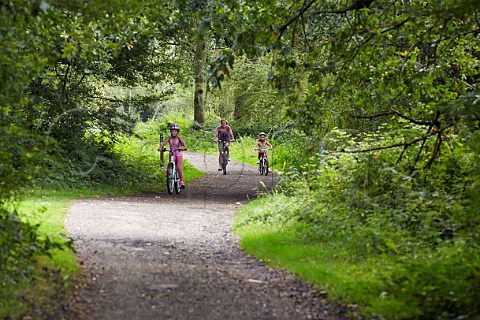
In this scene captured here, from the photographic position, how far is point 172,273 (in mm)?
9195

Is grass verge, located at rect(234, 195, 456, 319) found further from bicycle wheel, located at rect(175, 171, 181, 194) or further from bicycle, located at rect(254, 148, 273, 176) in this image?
bicycle, located at rect(254, 148, 273, 176)

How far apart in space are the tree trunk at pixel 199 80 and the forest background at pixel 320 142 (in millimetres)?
14248

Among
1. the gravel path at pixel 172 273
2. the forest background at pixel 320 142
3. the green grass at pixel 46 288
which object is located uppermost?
the forest background at pixel 320 142

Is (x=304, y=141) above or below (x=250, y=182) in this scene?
above

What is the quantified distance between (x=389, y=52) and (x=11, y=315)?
9797 millimetres

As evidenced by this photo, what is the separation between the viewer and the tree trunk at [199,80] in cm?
3821

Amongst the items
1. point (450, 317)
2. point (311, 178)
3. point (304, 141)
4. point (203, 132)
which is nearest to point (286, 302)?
point (450, 317)

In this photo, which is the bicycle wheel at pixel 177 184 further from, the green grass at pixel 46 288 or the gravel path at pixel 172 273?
the green grass at pixel 46 288

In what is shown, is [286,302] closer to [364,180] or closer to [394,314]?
[394,314]

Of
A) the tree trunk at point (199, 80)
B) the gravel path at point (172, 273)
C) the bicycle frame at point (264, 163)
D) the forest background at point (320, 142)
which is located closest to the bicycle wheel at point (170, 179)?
the forest background at point (320, 142)

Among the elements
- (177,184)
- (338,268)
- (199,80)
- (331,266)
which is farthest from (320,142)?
(199,80)

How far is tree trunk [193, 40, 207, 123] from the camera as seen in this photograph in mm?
38209

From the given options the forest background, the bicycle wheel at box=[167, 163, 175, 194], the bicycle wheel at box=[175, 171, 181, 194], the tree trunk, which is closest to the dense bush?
the forest background

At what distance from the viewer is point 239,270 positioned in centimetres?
963
